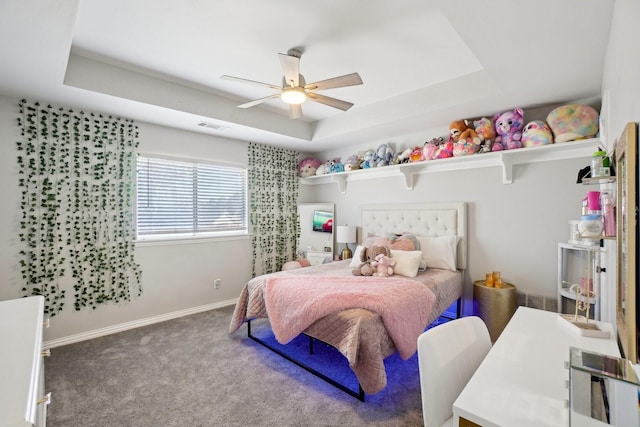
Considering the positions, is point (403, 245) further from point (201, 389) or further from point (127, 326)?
point (127, 326)

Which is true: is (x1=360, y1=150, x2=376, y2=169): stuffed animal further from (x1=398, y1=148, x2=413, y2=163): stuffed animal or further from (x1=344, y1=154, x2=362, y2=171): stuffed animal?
(x1=398, y1=148, x2=413, y2=163): stuffed animal

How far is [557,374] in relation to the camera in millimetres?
1081

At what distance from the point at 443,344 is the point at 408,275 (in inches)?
71.3

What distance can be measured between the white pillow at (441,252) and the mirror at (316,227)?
1.57 m

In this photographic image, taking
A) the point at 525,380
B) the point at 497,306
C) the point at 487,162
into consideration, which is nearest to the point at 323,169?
the point at 487,162

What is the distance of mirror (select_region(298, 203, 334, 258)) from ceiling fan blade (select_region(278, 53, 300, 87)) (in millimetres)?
2612

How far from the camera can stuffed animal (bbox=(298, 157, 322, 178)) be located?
4840 millimetres

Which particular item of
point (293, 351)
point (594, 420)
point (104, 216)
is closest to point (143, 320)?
point (104, 216)

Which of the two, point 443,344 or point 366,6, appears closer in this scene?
point 443,344

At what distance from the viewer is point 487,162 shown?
3238 mm

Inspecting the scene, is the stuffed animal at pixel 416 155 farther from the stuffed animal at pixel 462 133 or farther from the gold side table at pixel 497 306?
the gold side table at pixel 497 306

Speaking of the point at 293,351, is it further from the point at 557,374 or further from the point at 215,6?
the point at 215,6

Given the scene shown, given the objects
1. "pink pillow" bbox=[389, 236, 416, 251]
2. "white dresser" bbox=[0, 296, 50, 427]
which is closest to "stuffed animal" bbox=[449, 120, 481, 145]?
"pink pillow" bbox=[389, 236, 416, 251]

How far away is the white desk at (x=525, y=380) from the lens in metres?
0.86
